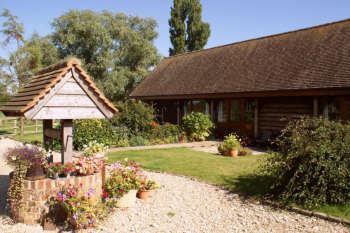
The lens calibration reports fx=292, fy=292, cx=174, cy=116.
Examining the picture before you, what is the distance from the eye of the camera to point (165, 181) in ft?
25.0

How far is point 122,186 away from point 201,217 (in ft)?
5.40

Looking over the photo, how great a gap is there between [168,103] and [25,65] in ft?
42.8

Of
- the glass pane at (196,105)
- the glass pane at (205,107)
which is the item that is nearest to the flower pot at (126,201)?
the glass pane at (205,107)

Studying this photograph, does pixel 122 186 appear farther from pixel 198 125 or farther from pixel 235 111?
pixel 235 111

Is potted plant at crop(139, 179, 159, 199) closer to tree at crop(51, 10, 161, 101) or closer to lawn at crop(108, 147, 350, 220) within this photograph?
lawn at crop(108, 147, 350, 220)

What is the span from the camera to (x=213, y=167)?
9016 mm

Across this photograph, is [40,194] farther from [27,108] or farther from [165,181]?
[165,181]

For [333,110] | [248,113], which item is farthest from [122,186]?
[248,113]

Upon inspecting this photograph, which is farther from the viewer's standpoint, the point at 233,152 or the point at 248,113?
the point at 248,113

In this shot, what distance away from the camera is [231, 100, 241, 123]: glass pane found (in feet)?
51.6

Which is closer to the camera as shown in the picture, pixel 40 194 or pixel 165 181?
pixel 40 194

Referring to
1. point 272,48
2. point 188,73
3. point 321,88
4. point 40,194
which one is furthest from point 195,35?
point 40,194

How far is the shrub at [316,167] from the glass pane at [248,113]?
29.8 ft

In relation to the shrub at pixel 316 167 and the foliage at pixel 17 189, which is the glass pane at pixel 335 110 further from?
the foliage at pixel 17 189
